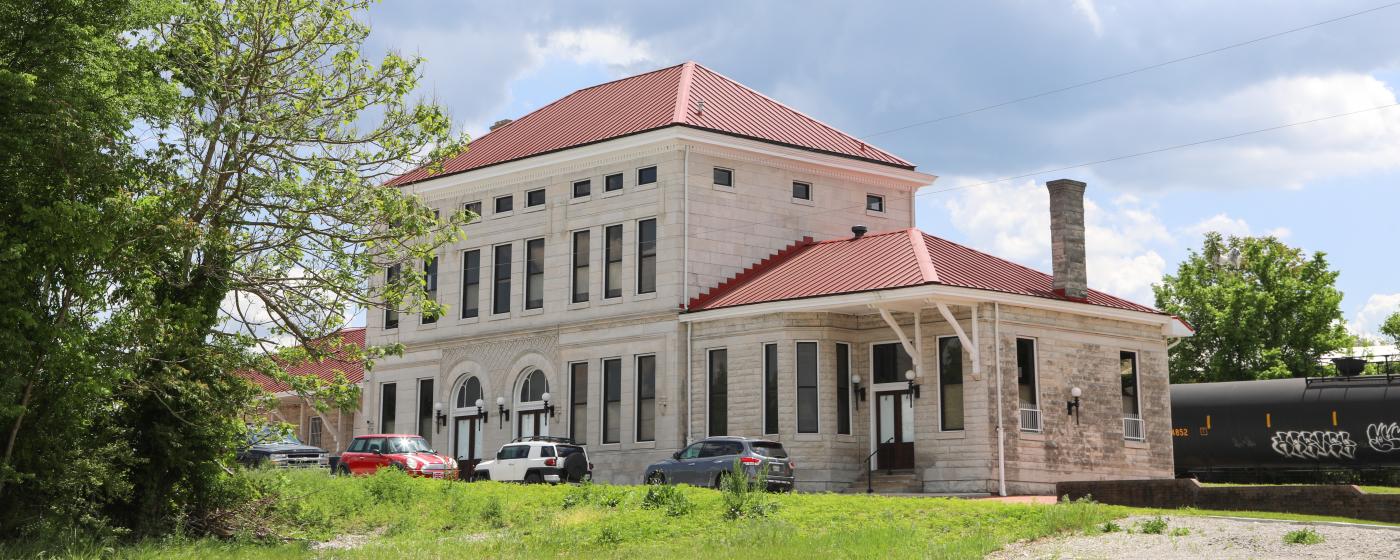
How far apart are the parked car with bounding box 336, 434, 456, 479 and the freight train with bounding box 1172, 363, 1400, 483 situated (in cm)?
1913

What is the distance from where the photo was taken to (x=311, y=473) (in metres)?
30.0

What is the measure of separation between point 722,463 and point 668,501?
613cm

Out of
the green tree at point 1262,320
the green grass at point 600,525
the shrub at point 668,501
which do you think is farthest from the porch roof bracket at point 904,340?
the green tree at point 1262,320

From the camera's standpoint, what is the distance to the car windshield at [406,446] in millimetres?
35844

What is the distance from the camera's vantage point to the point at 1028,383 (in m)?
32.8

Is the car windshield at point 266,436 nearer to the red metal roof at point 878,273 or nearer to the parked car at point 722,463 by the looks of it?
the parked car at point 722,463

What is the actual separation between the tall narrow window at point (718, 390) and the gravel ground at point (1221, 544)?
16487 mm

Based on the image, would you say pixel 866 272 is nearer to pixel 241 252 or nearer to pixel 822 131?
pixel 822 131

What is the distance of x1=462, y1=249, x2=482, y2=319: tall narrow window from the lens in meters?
43.0

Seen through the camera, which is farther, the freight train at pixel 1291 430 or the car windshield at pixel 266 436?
the freight train at pixel 1291 430

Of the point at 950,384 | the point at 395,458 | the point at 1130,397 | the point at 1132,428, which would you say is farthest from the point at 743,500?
the point at 1130,397

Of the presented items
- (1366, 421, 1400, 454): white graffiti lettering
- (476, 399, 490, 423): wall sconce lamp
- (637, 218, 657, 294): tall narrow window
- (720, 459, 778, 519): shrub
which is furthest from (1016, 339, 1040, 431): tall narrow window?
(476, 399, 490, 423): wall sconce lamp

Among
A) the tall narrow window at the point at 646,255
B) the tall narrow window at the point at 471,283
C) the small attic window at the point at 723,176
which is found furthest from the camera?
the tall narrow window at the point at 471,283

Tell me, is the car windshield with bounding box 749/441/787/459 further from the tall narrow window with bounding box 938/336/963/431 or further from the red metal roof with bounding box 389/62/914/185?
the red metal roof with bounding box 389/62/914/185
